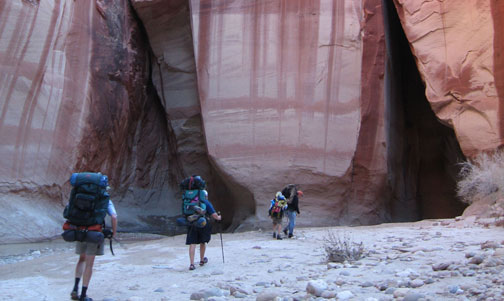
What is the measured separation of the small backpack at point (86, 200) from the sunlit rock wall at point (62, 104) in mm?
6755

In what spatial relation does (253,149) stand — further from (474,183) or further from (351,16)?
(474,183)

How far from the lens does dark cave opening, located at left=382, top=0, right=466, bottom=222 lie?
48.6ft

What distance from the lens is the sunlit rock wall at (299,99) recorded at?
39.3 ft

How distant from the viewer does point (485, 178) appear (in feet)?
31.8

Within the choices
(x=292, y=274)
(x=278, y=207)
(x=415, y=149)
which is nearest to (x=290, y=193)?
(x=278, y=207)

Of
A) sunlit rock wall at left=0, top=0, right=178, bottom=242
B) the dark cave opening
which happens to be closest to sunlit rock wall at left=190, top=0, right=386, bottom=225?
the dark cave opening

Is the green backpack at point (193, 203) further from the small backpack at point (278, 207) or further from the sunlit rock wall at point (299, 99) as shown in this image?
the sunlit rock wall at point (299, 99)

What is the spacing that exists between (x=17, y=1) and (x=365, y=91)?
884 centimetres

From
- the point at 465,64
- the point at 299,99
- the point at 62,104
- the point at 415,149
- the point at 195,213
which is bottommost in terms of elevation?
the point at 195,213

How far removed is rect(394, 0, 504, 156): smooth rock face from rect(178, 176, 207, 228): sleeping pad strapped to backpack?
7.74 meters

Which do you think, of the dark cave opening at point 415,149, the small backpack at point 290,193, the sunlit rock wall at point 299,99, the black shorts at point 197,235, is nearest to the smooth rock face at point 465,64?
the sunlit rock wall at point 299,99

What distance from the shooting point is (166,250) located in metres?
7.59

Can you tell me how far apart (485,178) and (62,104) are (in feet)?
32.7

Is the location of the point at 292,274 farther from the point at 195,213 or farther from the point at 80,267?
the point at 80,267
